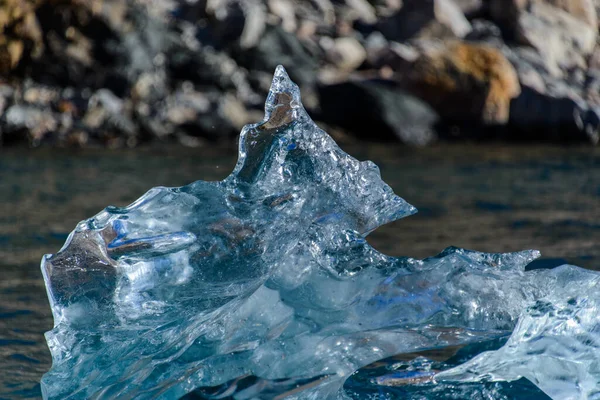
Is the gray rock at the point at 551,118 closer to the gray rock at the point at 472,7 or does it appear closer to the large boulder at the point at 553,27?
the large boulder at the point at 553,27

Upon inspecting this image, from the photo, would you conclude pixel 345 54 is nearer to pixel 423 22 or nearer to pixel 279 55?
pixel 279 55

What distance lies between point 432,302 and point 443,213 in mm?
4490

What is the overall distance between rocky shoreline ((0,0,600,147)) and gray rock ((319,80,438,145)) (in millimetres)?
18

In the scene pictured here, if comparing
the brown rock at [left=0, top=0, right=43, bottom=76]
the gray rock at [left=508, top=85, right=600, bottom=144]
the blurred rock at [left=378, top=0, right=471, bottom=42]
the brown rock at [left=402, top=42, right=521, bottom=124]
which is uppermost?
the brown rock at [left=0, top=0, right=43, bottom=76]

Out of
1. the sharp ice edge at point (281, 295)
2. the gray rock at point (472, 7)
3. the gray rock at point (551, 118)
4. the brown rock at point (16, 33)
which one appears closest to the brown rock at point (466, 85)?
the gray rock at point (551, 118)

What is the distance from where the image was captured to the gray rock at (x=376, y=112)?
41.7ft

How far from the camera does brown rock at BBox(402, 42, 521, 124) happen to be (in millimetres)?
13062

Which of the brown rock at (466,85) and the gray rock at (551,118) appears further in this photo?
the brown rock at (466,85)

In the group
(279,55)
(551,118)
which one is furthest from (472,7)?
(279,55)

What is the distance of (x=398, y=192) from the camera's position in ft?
26.1

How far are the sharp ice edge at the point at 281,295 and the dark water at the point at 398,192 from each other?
25.9 inches

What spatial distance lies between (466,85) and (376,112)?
150 centimetres

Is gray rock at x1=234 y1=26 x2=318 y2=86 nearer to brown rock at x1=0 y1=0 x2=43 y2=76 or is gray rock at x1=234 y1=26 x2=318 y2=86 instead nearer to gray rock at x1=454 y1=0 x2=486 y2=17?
brown rock at x1=0 y1=0 x2=43 y2=76

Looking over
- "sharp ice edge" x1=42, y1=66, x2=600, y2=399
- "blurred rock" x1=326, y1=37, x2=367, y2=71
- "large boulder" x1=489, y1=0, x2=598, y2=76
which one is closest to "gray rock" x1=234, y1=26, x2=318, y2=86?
"blurred rock" x1=326, y1=37, x2=367, y2=71
